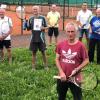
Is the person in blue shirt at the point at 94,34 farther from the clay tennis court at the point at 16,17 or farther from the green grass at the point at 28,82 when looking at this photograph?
the clay tennis court at the point at 16,17

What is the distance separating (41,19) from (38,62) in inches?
78.8

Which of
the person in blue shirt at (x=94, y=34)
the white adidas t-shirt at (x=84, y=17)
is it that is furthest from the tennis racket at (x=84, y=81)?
the white adidas t-shirt at (x=84, y=17)

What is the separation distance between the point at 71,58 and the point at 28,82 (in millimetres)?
3605

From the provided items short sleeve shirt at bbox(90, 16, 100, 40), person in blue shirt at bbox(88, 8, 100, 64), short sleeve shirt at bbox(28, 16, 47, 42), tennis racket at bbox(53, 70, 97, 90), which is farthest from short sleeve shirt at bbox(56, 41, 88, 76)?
short sleeve shirt at bbox(90, 16, 100, 40)

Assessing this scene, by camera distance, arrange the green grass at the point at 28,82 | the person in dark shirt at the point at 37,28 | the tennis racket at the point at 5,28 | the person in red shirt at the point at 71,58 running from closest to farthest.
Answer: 1. the person in red shirt at the point at 71,58
2. the green grass at the point at 28,82
3. the person in dark shirt at the point at 37,28
4. the tennis racket at the point at 5,28

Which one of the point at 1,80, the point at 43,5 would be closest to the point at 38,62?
the point at 1,80

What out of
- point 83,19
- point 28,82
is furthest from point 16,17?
point 28,82

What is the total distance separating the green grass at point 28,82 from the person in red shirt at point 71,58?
192cm

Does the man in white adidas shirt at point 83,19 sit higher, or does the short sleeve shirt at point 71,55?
the short sleeve shirt at point 71,55

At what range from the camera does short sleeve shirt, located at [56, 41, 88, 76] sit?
7645 millimetres

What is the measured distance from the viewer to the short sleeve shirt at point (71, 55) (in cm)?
764

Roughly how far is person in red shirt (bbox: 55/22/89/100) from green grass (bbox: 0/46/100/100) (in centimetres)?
192

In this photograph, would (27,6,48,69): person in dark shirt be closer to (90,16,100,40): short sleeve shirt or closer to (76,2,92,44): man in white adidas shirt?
(90,16,100,40): short sleeve shirt

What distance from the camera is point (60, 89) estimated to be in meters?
7.83
